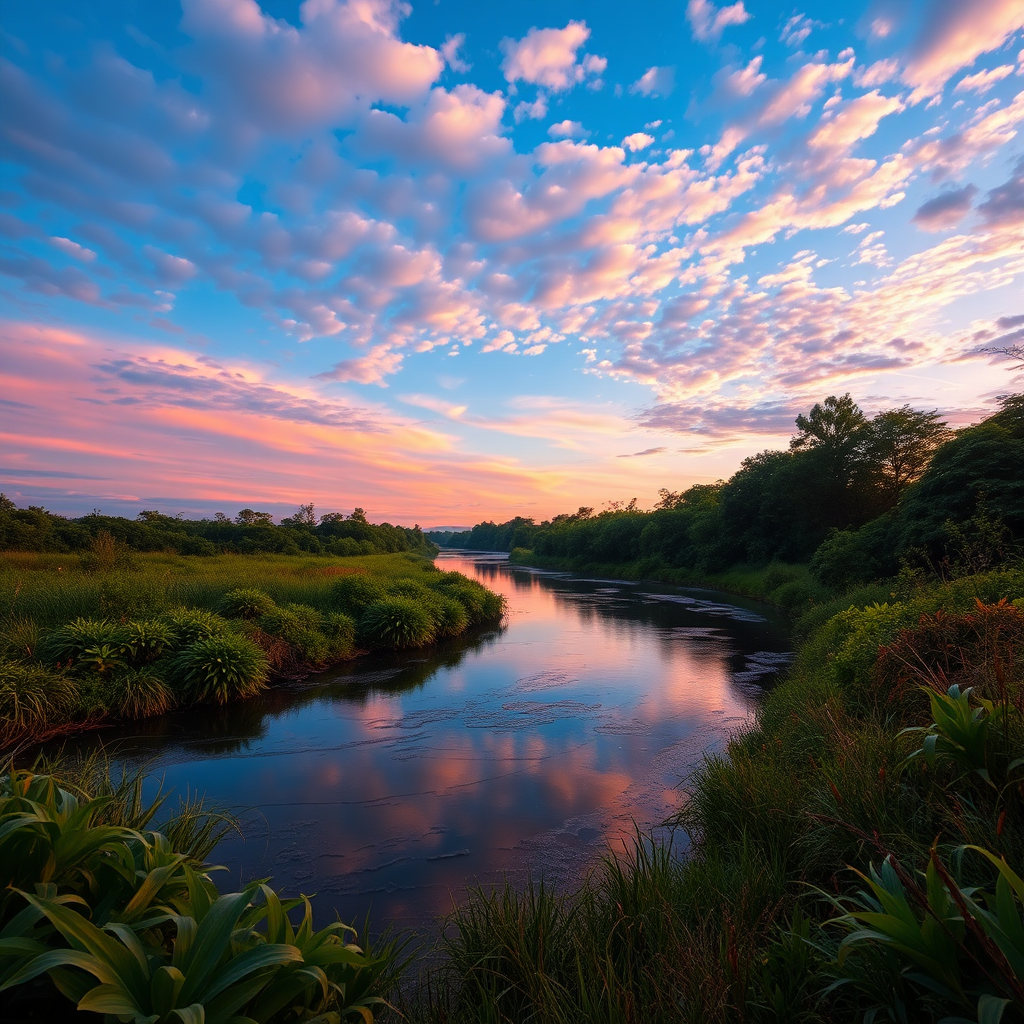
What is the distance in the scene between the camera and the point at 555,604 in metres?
29.8

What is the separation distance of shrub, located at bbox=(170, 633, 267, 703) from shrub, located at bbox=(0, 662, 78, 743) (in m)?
1.71

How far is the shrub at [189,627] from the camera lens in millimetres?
11414

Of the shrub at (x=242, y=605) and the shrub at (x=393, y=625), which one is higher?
the shrub at (x=242, y=605)

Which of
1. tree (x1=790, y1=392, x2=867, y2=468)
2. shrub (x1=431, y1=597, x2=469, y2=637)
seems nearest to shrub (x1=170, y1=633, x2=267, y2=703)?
shrub (x1=431, y1=597, x2=469, y2=637)

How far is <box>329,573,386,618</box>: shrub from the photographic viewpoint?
57.7 ft

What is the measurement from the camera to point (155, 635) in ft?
35.6

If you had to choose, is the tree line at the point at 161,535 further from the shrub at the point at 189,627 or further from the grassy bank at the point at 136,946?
the grassy bank at the point at 136,946

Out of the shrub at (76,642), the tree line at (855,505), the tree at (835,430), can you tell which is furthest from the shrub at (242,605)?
the tree at (835,430)

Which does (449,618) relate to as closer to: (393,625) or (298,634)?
(393,625)

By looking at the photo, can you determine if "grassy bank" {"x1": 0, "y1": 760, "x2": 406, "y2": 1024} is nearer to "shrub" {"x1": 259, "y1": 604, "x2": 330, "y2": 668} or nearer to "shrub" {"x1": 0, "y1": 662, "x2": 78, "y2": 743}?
"shrub" {"x1": 0, "y1": 662, "x2": 78, "y2": 743}

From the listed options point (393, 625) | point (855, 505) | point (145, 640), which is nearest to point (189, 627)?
point (145, 640)

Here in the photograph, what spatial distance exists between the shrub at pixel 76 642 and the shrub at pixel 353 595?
7.20m

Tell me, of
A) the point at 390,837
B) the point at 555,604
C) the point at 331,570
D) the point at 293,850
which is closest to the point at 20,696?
the point at 293,850

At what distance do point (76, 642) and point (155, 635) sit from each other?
1.20 metres
